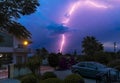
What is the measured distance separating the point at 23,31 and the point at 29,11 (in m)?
1.20

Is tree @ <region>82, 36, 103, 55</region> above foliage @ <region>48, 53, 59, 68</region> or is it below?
above

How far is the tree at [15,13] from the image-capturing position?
18.4 meters

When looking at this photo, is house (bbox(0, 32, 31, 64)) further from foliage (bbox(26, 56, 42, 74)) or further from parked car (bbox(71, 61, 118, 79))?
parked car (bbox(71, 61, 118, 79))

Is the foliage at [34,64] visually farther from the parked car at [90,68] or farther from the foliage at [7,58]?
the foliage at [7,58]

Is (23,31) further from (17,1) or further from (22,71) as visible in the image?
(22,71)

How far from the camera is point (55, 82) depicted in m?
17.2

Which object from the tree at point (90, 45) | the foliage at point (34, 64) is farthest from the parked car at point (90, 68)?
the tree at point (90, 45)

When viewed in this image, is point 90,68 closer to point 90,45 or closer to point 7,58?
point 7,58

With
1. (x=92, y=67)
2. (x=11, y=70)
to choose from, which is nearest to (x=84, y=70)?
(x=92, y=67)

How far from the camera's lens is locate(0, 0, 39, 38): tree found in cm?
1844

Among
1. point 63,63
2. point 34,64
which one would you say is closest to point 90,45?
point 63,63

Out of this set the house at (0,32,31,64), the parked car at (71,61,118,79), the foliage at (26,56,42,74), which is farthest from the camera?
the house at (0,32,31,64)

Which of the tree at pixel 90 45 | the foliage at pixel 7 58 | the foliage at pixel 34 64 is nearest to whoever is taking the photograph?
the foliage at pixel 34 64

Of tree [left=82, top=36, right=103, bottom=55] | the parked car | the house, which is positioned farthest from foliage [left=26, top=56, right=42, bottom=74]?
tree [left=82, top=36, right=103, bottom=55]
